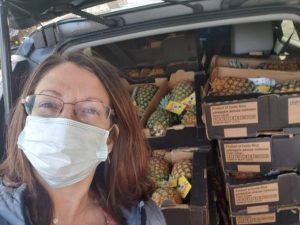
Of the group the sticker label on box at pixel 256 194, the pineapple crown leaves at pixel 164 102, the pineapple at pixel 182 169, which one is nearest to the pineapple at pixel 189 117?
the pineapple crown leaves at pixel 164 102

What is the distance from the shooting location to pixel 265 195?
2.70 m

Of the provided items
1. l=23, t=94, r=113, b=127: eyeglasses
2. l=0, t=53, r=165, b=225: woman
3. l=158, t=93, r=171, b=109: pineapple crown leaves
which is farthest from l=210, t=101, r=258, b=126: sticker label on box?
l=23, t=94, r=113, b=127: eyeglasses

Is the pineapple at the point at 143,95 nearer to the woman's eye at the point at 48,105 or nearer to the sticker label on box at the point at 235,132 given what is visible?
the sticker label on box at the point at 235,132

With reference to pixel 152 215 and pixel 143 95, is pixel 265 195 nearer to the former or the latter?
A: pixel 143 95

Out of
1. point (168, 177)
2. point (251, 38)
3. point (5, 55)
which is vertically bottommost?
point (168, 177)

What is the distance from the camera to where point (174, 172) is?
2738mm

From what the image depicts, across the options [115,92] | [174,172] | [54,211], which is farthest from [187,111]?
[54,211]

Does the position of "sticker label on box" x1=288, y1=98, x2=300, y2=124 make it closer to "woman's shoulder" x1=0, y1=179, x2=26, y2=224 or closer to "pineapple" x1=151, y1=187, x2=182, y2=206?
"pineapple" x1=151, y1=187, x2=182, y2=206

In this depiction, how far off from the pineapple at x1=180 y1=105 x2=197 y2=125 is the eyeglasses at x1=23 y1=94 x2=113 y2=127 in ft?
4.95

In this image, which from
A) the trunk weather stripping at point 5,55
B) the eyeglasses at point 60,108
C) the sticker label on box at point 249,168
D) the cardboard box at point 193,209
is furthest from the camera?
the sticker label on box at point 249,168

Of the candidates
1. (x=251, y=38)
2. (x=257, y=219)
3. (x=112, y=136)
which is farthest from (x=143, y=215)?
(x=251, y=38)

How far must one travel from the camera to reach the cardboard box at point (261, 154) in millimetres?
2617

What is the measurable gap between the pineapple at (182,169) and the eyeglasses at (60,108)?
1.25 meters

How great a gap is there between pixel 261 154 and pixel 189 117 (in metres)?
0.56
